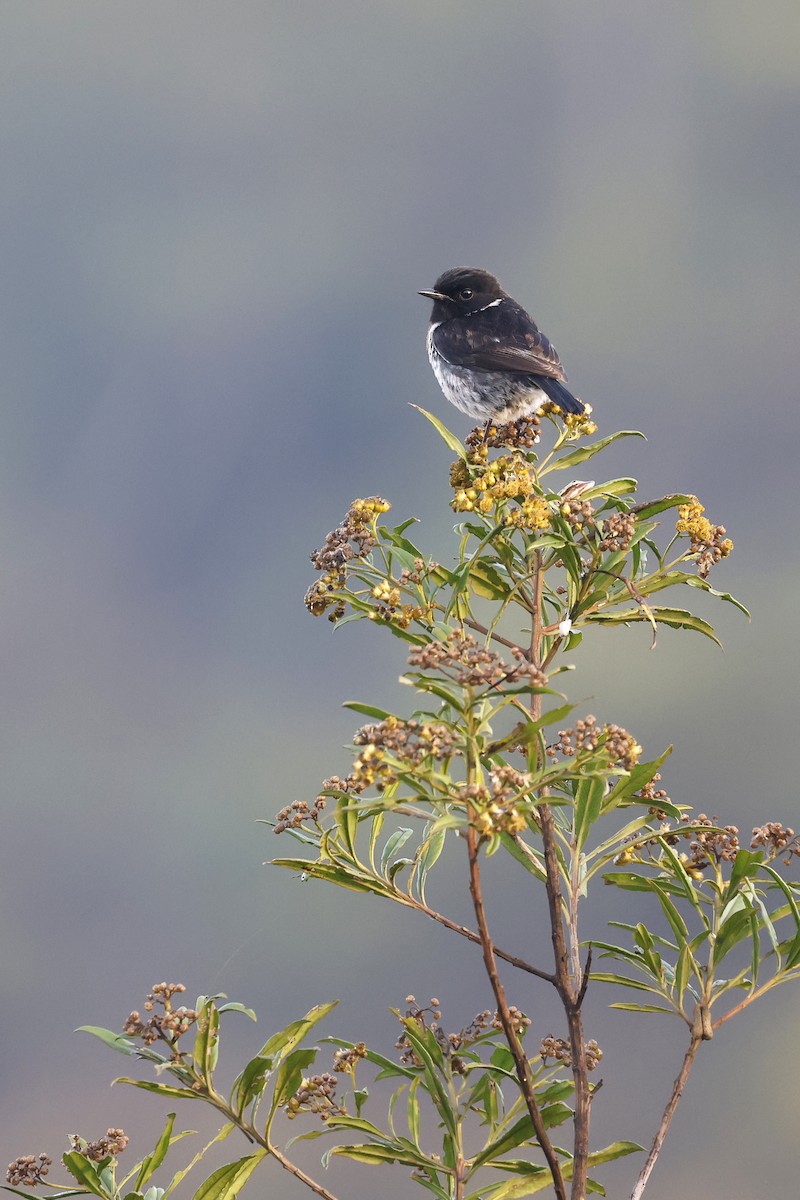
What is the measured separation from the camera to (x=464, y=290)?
5766mm

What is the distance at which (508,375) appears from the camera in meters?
4.69

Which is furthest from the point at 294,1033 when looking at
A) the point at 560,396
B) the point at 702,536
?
the point at 560,396

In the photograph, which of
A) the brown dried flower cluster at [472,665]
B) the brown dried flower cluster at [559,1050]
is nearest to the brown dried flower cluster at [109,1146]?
the brown dried flower cluster at [559,1050]

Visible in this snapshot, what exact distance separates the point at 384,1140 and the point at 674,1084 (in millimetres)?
688

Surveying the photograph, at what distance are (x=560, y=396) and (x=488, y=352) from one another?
108 centimetres

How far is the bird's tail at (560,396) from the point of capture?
3.48m

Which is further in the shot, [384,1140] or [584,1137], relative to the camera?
[384,1140]

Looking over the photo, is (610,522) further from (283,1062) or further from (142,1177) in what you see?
(142,1177)

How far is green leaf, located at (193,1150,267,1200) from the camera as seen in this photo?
2621mm

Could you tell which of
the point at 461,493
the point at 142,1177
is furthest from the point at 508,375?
the point at 142,1177

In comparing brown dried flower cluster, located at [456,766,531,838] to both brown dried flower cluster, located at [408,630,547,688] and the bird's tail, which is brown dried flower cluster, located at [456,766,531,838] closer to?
brown dried flower cluster, located at [408,630,547,688]

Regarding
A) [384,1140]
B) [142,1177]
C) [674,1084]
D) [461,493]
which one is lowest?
[142,1177]

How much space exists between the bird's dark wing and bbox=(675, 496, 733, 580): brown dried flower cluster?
1.58 m

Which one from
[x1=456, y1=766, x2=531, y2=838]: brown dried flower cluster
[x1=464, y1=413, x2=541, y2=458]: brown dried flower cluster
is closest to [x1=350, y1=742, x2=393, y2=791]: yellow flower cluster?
[x1=456, y1=766, x2=531, y2=838]: brown dried flower cluster
